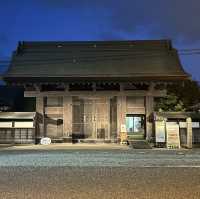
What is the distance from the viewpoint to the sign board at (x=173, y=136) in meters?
25.0

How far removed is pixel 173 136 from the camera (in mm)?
25109

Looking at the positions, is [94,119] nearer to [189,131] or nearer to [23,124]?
[23,124]

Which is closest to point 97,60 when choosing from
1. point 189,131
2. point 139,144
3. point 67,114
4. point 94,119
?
point 94,119

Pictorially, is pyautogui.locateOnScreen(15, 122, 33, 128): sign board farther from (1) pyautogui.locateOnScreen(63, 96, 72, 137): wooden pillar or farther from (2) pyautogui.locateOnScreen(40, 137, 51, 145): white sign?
(1) pyautogui.locateOnScreen(63, 96, 72, 137): wooden pillar

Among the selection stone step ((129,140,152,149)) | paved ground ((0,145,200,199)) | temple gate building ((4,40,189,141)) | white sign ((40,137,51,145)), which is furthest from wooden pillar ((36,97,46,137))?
paved ground ((0,145,200,199))

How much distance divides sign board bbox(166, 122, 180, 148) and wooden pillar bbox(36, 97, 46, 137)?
29.4 feet

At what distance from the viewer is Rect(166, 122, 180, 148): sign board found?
25.0 m

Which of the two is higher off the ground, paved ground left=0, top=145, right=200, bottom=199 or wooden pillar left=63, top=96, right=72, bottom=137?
wooden pillar left=63, top=96, right=72, bottom=137

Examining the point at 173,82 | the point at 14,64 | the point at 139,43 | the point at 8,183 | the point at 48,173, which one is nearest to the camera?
the point at 8,183

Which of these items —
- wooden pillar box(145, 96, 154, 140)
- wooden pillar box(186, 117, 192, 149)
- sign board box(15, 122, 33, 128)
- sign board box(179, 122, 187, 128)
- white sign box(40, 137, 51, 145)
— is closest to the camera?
wooden pillar box(186, 117, 192, 149)

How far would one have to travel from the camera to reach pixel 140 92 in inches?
1163

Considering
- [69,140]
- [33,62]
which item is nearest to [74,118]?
[69,140]

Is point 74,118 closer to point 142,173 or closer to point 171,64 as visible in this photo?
point 171,64

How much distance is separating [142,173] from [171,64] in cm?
2012
